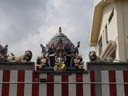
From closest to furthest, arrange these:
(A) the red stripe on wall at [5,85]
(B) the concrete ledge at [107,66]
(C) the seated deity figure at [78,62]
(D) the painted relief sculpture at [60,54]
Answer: (A) the red stripe on wall at [5,85]
(B) the concrete ledge at [107,66]
(C) the seated deity figure at [78,62]
(D) the painted relief sculpture at [60,54]

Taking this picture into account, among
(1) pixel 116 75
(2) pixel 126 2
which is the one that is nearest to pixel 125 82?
(1) pixel 116 75

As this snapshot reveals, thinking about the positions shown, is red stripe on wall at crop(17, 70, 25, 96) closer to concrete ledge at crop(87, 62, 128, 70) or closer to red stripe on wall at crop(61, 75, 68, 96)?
red stripe on wall at crop(61, 75, 68, 96)

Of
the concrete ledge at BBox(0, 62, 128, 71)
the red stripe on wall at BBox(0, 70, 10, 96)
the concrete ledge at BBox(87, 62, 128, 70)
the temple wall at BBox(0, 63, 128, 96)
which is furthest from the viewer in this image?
the concrete ledge at BBox(87, 62, 128, 70)

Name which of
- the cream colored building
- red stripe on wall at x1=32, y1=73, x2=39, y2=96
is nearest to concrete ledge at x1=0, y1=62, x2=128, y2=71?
red stripe on wall at x1=32, y1=73, x2=39, y2=96

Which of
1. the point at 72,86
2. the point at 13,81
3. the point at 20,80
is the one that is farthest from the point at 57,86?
the point at 13,81

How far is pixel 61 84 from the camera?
55.4ft

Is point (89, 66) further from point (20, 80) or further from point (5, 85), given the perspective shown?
point (5, 85)

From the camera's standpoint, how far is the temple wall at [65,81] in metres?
16.7

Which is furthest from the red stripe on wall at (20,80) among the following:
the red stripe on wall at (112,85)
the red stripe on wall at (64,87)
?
the red stripe on wall at (112,85)

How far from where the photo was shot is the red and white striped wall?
16656 millimetres

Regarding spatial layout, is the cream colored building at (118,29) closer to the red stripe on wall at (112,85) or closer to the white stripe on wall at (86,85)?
the red stripe on wall at (112,85)

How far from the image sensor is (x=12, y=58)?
63.9ft

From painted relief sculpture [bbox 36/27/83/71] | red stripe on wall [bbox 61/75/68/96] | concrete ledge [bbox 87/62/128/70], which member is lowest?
red stripe on wall [bbox 61/75/68/96]

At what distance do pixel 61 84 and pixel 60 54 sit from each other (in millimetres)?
3942
